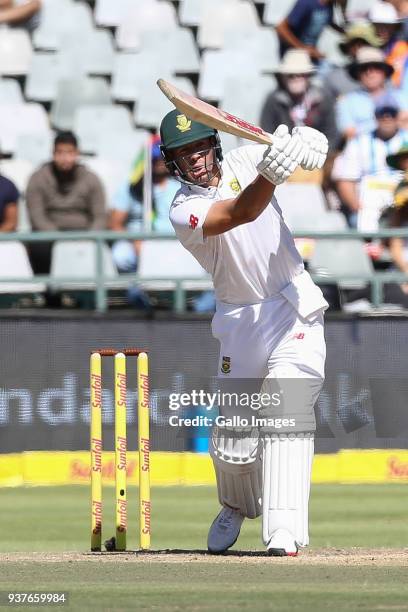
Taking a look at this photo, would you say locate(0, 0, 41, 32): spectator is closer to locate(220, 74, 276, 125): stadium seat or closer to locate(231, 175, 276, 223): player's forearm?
locate(220, 74, 276, 125): stadium seat

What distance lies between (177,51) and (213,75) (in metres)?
0.57

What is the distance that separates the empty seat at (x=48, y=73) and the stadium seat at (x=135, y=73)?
1.73 ft

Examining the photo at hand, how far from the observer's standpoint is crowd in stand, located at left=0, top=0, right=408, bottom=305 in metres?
12.4

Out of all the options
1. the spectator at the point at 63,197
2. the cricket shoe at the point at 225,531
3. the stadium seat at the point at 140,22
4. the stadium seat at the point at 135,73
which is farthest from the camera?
the stadium seat at the point at 140,22

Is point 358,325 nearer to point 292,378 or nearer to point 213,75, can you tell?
point 213,75

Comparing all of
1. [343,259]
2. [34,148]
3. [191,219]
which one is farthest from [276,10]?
[191,219]

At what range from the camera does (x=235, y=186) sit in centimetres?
694

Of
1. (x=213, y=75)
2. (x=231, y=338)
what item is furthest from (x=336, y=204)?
(x=231, y=338)

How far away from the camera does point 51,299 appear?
12.2 metres

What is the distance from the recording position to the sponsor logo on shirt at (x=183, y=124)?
6.80 meters

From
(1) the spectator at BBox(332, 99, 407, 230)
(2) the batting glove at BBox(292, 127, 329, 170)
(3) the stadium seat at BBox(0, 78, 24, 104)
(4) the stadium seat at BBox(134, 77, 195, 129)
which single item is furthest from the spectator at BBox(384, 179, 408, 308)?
(2) the batting glove at BBox(292, 127, 329, 170)

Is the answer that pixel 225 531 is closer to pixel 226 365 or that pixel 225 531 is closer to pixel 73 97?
pixel 226 365

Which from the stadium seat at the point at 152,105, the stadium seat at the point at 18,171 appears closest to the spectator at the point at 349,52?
the stadium seat at the point at 152,105

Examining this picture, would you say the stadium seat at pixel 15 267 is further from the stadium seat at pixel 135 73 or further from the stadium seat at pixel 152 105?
the stadium seat at pixel 135 73
